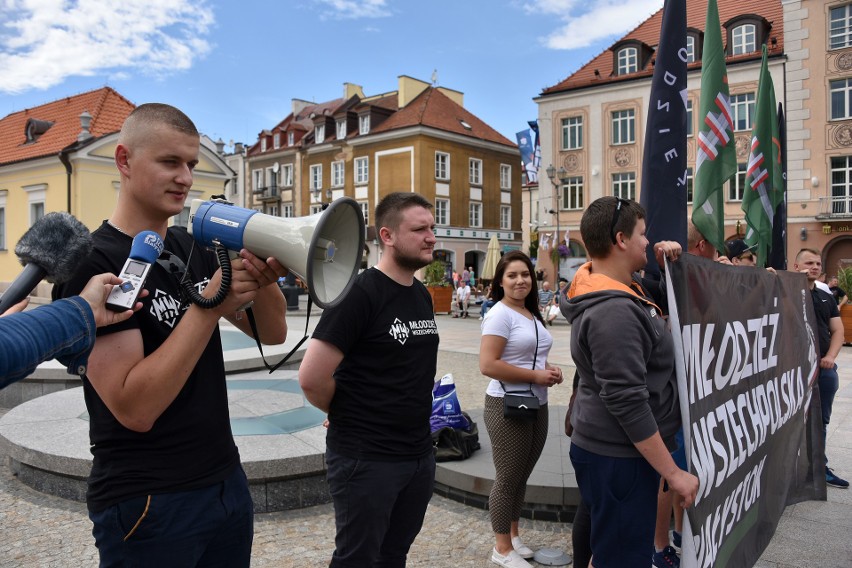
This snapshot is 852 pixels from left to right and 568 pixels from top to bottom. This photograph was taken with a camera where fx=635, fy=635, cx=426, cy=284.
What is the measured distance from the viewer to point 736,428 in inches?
123

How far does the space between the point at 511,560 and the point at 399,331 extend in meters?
1.87

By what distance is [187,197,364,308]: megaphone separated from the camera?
1636mm

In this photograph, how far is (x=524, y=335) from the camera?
3.98 m

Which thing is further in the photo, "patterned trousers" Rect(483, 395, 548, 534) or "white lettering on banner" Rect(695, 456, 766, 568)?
"patterned trousers" Rect(483, 395, 548, 534)

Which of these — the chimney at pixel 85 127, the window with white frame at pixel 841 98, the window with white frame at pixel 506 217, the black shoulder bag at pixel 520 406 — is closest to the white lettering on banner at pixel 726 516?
the black shoulder bag at pixel 520 406

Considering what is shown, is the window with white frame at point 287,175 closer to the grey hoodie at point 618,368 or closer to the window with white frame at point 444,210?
the window with white frame at point 444,210

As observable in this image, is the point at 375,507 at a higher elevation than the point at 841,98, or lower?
lower

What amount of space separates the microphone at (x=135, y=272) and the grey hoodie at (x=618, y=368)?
5.55 ft

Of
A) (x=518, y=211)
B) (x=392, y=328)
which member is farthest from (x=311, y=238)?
(x=518, y=211)

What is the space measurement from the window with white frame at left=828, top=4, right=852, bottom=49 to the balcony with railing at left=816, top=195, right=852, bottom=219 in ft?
20.8

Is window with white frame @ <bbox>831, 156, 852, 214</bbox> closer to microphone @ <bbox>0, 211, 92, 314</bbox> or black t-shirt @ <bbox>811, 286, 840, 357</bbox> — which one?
black t-shirt @ <bbox>811, 286, 840, 357</bbox>

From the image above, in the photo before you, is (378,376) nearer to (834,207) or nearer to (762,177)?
(762,177)

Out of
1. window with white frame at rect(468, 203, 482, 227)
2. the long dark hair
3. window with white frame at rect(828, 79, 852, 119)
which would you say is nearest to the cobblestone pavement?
the long dark hair

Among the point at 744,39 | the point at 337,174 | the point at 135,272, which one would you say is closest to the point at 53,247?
the point at 135,272
